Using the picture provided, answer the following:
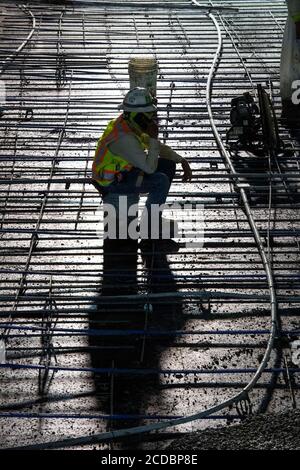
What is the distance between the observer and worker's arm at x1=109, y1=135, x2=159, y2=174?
9062 millimetres

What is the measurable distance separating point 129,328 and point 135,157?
1.83 m

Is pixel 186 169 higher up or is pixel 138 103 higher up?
pixel 138 103

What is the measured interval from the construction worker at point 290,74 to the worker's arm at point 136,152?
382cm

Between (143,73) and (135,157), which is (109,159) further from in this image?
(143,73)

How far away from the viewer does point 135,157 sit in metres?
9.12

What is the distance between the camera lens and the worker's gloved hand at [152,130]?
358 inches

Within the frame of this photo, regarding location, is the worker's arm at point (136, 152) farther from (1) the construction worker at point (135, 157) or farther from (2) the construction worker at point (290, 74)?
(2) the construction worker at point (290, 74)

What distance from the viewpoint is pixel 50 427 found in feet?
22.7

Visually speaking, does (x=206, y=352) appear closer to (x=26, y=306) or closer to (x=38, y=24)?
(x=26, y=306)

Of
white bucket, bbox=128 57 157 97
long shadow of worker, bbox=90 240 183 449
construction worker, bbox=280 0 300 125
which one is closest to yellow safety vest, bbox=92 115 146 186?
long shadow of worker, bbox=90 240 183 449

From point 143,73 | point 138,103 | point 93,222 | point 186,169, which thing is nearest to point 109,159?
point 138,103

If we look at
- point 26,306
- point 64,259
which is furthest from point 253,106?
point 26,306

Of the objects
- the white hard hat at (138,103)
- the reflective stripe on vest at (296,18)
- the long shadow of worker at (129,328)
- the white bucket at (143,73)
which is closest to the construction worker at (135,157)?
the white hard hat at (138,103)

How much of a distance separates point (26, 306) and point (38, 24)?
31.1 ft
